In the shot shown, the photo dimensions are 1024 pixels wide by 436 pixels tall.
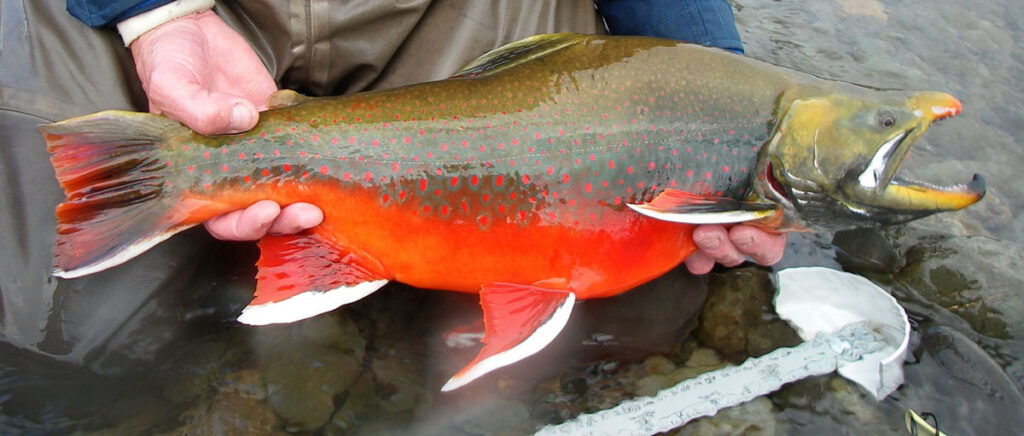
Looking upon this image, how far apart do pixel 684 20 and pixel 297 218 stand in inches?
79.5

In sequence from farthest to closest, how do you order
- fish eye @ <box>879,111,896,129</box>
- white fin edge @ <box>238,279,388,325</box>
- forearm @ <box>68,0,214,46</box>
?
forearm @ <box>68,0,214,46</box>
fish eye @ <box>879,111,896,129</box>
white fin edge @ <box>238,279,388,325</box>

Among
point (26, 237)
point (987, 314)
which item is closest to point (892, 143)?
point (987, 314)

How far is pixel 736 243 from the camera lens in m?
2.55

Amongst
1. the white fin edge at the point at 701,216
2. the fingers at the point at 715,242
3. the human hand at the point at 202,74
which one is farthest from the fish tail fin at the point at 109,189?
the fingers at the point at 715,242

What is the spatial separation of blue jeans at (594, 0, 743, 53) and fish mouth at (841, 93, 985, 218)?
3.50 feet

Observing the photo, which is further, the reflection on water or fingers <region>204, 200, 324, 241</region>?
the reflection on water

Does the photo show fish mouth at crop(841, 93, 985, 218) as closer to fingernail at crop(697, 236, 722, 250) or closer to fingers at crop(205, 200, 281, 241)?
fingernail at crop(697, 236, 722, 250)

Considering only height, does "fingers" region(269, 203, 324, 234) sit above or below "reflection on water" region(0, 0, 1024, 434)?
above

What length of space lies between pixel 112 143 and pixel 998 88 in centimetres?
549

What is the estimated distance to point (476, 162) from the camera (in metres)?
2.30

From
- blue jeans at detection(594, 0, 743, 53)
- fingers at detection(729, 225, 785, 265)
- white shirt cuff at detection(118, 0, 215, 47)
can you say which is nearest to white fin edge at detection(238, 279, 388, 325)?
white shirt cuff at detection(118, 0, 215, 47)

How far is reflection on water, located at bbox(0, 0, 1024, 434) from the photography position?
2.35 metres

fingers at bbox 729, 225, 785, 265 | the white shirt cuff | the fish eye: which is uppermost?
the white shirt cuff

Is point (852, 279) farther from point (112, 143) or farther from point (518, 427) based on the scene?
point (112, 143)
